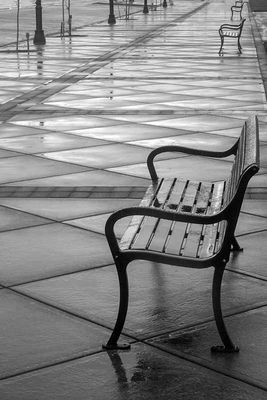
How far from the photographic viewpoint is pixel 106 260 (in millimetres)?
7230

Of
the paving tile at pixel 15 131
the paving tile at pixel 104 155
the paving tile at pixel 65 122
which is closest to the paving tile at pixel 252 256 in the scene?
the paving tile at pixel 104 155

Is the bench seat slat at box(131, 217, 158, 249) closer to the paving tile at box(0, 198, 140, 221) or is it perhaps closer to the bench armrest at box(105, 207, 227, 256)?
the bench armrest at box(105, 207, 227, 256)

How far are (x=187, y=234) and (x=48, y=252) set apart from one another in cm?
163

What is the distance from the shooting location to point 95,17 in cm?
5481

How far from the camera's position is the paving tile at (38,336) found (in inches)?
209

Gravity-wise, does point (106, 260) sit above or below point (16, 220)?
above

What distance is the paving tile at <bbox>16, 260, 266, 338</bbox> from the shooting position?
5.96 meters

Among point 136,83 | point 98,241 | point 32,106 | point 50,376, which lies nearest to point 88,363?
point 50,376

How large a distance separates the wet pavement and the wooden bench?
0.32 metres

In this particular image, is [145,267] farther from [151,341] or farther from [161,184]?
[151,341]

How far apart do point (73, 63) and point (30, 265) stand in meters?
18.9

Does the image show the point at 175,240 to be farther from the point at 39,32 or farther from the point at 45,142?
the point at 39,32

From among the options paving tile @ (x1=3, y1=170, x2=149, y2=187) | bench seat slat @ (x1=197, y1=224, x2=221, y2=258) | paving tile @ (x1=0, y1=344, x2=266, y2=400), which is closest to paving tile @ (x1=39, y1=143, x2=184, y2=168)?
paving tile @ (x1=3, y1=170, x2=149, y2=187)

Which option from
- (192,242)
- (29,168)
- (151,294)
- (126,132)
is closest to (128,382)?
(192,242)
